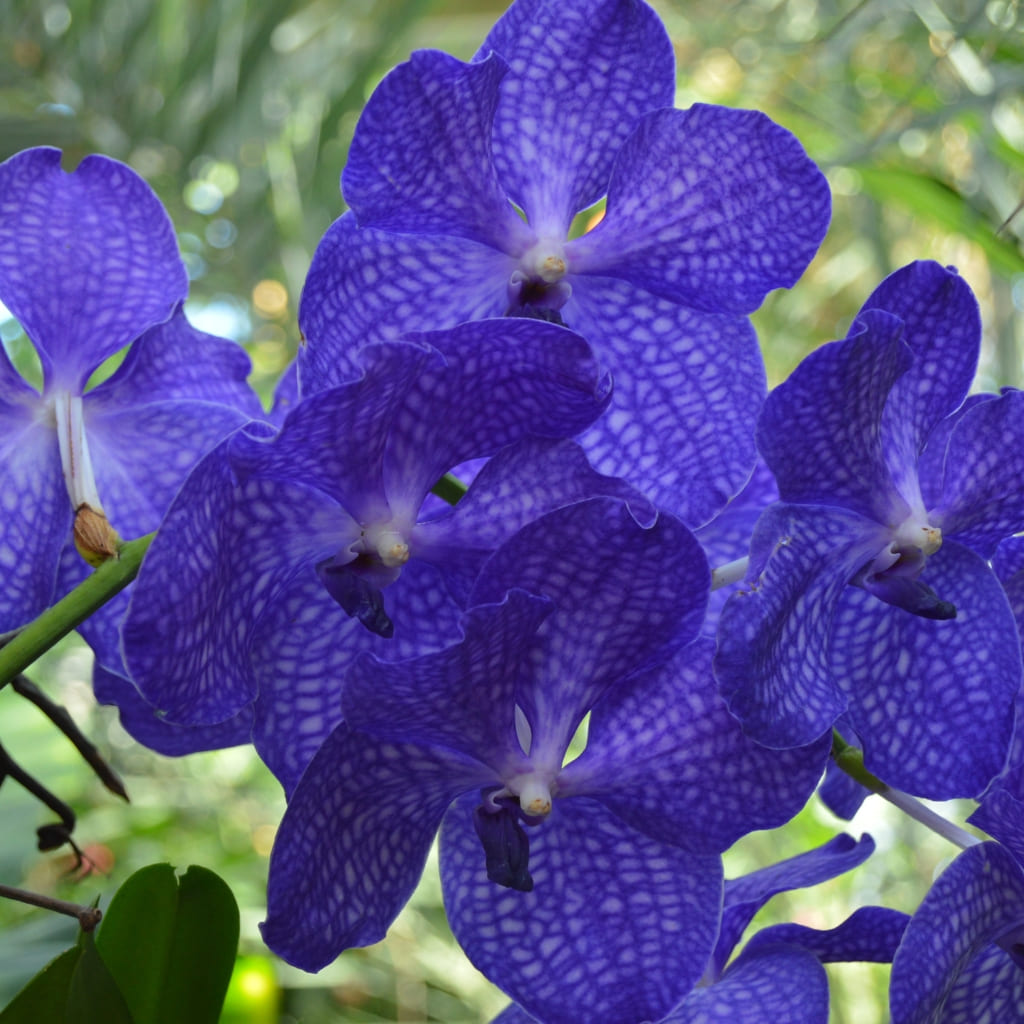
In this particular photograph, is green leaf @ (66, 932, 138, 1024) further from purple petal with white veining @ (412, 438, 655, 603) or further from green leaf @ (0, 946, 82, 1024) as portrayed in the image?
purple petal with white veining @ (412, 438, 655, 603)

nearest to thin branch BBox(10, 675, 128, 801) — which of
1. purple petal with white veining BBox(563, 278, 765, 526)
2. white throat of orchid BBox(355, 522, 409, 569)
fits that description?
white throat of orchid BBox(355, 522, 409, 569)

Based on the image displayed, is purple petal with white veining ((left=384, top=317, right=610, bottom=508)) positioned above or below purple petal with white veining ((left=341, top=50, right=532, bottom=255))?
below

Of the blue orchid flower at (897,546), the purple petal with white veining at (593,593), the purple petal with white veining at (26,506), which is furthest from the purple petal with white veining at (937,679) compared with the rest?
the purple petal with white veining at (26,506)

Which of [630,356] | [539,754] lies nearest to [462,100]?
[630,356]

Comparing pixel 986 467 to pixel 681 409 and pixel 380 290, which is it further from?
pixel 380 290

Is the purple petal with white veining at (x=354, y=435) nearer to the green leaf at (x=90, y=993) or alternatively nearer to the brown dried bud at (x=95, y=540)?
the brown dried bud at (x=95, y=540)

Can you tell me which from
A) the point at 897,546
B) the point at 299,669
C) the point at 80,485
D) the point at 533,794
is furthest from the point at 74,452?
the point at 897,546
